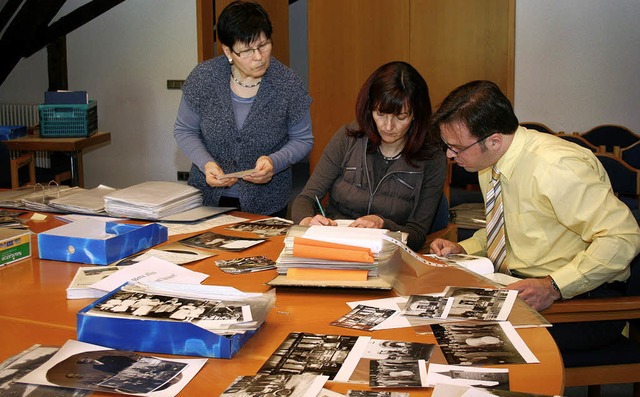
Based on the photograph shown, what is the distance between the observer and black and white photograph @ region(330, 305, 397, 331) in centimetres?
186

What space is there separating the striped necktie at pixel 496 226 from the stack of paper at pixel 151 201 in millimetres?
1254

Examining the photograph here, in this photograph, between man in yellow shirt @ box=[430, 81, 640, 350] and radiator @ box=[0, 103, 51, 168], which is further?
radiator @ box=[0, 103, 51, 168]

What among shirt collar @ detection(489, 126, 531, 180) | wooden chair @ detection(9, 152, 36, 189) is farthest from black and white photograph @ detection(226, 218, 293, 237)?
wooden chair @ detection(9, 152, 36, 189)

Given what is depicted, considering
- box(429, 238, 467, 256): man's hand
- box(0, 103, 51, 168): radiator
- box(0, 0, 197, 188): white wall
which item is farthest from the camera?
box(0, 103, 51, 168): radiator

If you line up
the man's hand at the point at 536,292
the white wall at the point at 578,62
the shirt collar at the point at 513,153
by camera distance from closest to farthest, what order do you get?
the man's hand at the point at 536,292 → the shirt collar at the point at 513,153 → the white wall at the point at 578,62

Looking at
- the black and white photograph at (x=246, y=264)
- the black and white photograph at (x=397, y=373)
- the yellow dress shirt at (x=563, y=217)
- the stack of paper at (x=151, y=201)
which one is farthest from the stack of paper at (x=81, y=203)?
the black and white photograph at (x=397, y=373)

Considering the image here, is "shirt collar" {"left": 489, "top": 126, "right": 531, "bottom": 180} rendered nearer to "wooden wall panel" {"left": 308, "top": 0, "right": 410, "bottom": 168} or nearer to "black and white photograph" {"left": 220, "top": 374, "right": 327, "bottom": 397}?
"black and white photograph" {"left": 220, "top": 374, "right": 327, "bottom": 397}

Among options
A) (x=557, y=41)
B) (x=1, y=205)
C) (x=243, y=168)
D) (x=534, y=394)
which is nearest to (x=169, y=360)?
(x=534, y=394)

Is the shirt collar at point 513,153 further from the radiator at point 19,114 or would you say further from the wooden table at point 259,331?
the radiator at point 19,114

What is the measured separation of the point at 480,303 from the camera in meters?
1.98

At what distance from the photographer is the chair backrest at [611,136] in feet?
18.9

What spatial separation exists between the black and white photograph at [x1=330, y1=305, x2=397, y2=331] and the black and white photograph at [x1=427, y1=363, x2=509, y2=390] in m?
0.28

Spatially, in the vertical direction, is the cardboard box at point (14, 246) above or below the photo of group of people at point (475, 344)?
above

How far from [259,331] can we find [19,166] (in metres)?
4.79
